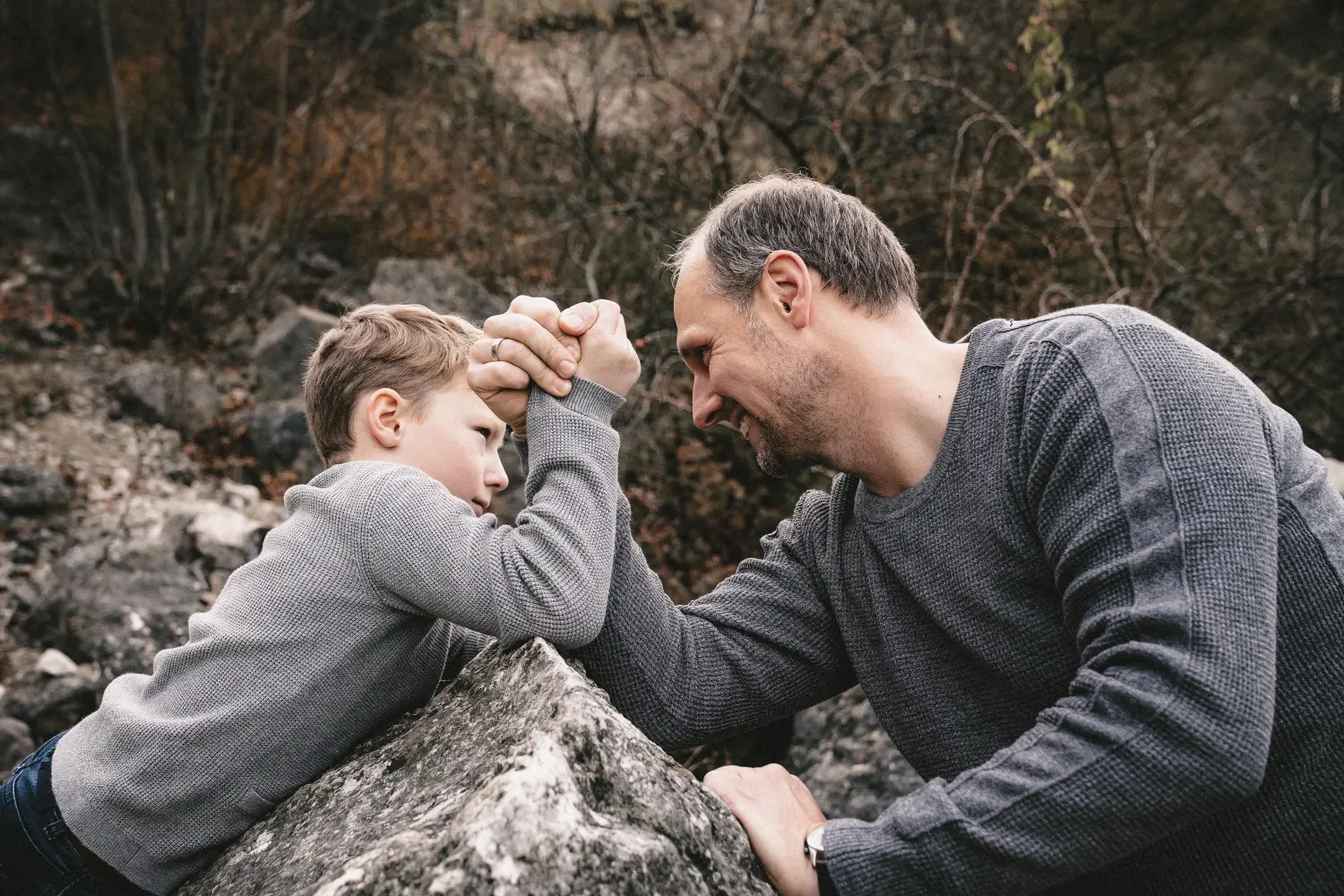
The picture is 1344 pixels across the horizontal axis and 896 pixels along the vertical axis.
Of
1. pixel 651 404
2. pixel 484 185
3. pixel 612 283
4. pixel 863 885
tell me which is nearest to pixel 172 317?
pixel 484 185

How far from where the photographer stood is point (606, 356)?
68.8 inches

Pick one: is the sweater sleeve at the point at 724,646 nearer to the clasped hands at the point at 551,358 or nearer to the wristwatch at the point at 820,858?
the clasped hands at the point at 551,358

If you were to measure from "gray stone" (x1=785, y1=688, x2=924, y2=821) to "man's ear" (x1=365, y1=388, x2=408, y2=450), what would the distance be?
162 cm

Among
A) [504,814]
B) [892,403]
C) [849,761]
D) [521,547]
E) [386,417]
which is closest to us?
[504,814]

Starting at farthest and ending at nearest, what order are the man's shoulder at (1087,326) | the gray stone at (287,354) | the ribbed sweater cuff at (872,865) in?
the gray stone at (287,354), the man's shoulder at (1087,326), the ribbed sweater cuff at (872,865)

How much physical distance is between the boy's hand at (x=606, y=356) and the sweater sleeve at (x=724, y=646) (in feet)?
0.75

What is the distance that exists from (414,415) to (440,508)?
40 cm

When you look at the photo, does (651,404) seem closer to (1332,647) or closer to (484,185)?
(484,185)

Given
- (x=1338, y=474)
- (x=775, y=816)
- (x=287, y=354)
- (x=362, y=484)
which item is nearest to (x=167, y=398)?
(x=287, y=354)

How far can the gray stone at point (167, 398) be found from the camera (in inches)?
222

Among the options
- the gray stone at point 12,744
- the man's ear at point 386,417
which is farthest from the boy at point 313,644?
the gray stone at point 12,744

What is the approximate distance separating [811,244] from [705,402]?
354mm

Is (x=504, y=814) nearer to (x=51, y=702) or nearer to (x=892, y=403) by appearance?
(x=892, y=403)

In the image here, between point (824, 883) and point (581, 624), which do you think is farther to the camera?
point (581, 624)
